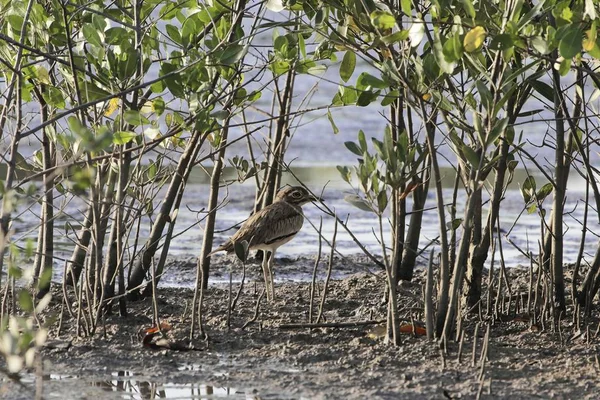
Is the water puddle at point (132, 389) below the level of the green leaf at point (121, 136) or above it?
below

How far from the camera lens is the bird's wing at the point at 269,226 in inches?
273

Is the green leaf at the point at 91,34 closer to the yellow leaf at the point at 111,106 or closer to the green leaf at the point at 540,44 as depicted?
the yellow leaf at the point at 111,106

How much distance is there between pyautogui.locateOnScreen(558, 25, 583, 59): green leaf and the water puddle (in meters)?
1.87

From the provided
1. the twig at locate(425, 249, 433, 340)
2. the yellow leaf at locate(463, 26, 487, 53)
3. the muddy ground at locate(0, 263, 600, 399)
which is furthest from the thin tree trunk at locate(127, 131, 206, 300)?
the yellow leaf at locate(463, 26, 487, 53)

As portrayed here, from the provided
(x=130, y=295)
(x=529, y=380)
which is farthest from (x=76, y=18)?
(x=529, y=380)

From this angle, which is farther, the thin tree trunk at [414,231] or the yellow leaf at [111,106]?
the thin tree trunk at [414,231]

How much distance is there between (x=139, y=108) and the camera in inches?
208

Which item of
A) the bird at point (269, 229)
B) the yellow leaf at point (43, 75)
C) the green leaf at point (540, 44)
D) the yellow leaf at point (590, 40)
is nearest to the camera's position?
the yellow leaf at point (590, 40)

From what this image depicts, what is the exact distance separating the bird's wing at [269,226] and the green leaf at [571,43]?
3350 millimetres

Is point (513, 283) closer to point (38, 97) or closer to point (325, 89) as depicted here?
point (38, 97)

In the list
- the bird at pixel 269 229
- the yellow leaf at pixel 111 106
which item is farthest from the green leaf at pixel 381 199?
the bird at pixel 269 229

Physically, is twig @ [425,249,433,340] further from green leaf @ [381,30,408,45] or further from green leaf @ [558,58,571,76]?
green leaf @ [558,58,571,76]

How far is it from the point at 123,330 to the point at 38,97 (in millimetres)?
1376

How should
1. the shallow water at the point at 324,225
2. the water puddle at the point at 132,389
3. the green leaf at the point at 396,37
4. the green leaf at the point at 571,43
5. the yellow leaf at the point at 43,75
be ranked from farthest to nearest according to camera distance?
the shallow water at the point at 324,225 < the yellow leaf at the point at 43,75 < the water puddle at the point at 132,389 < the green leaf at the point at 396,37 < the green leaf at the point at 571,43
